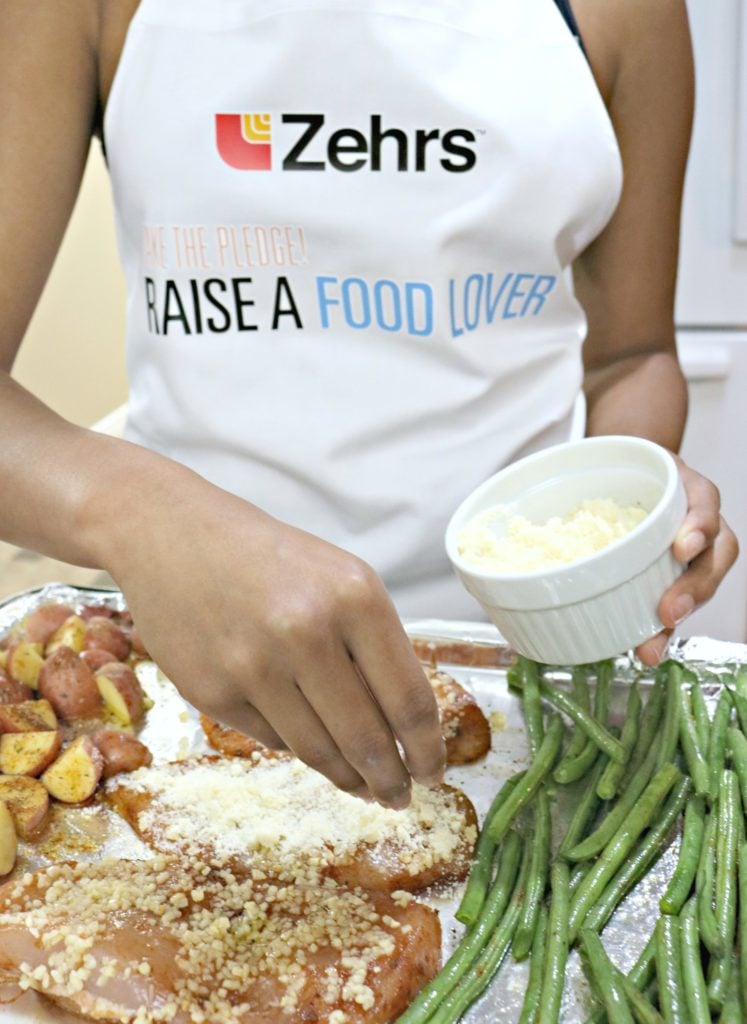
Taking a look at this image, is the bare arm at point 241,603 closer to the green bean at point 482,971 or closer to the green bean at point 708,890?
the green bean at point 482,971

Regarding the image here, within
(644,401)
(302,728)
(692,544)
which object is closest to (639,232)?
(644,401)

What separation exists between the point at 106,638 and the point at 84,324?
354 centimetres

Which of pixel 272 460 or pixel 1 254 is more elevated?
pixel 1 254

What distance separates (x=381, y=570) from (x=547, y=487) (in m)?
0.49

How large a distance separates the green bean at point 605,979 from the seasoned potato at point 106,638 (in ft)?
3.30

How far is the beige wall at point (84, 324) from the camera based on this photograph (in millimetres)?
5086

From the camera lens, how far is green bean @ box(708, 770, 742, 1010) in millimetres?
1306

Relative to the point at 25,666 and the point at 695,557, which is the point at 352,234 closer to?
the point at 695,557

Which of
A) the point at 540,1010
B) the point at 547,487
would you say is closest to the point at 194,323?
the point at 547,487

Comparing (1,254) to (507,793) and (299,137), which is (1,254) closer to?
(299,137)

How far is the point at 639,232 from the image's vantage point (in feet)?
7.15

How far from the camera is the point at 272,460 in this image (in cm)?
199

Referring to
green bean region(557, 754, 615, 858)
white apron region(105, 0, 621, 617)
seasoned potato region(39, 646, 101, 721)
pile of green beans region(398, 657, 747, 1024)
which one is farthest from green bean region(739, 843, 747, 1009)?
seasoned potato region(39, 646, 101, 721)

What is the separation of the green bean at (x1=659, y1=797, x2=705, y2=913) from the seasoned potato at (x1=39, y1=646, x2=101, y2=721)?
96 centimetres
